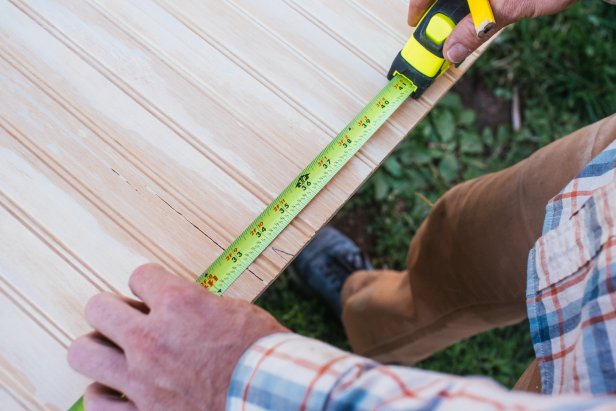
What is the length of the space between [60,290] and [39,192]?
0.18 m

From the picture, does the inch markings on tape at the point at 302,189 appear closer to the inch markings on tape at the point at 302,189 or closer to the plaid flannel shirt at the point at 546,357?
the inch markings on tape at the point at 302,189

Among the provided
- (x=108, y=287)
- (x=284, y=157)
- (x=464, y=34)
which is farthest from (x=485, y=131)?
(x=108, y=287)

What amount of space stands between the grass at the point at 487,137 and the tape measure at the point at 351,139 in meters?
1.00

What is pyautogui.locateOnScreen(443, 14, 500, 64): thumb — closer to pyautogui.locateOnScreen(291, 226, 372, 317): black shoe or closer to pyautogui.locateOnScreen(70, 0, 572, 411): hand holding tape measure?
pyautogui.locateOnScreen(70, 0, 572, 411): hand holding tape measure

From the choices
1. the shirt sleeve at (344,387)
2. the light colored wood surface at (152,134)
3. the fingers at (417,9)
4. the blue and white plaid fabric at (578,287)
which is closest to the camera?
the shirt sleeve at (344,387)

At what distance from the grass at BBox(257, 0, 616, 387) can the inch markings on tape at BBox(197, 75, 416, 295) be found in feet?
3.28

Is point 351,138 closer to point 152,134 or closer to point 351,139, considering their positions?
point 351,139

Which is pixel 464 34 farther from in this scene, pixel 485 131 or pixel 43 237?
pixel 485 131

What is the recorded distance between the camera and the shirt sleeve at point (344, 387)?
623 mm

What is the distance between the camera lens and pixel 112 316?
0.85m

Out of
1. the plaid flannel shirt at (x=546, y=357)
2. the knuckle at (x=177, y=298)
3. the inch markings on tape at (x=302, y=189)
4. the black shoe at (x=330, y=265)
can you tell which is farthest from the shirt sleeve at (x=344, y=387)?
the black shoe at (x=330, y=265)

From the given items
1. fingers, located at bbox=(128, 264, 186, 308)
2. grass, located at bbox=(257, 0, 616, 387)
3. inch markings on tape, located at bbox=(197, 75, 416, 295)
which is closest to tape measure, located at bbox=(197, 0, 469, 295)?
inch markings on tape, located at bbox=(197, 75, 416, 295)

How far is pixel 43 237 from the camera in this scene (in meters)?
1.00

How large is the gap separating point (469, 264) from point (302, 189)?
55 cm
